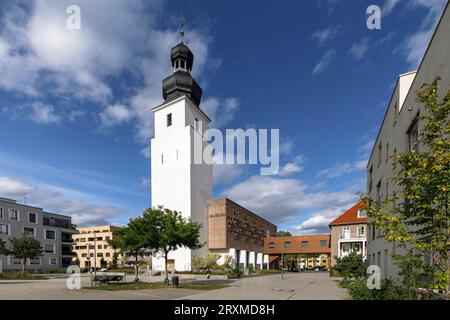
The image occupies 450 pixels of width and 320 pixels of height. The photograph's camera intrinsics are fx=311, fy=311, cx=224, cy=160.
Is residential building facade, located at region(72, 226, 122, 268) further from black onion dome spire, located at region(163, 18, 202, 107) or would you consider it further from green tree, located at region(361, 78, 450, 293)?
green tree, located at region(361, 78, 450, 293)

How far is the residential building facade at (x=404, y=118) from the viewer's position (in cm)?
1166

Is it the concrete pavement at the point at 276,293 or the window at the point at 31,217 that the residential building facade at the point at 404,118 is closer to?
the concrete pavement at the point at 276,293

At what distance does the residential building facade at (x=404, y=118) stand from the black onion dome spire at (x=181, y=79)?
3878cm

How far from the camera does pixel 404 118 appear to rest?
17828mm

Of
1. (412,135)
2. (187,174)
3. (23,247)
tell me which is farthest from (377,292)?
(23,247)

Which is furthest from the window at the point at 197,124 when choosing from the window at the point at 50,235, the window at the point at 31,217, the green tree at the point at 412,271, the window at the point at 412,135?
the green tree at the point at 412,271

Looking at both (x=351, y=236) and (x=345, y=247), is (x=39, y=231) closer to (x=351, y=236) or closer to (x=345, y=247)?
(x=345, y=247)

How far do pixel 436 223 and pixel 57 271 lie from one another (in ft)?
210

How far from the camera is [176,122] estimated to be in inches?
2264

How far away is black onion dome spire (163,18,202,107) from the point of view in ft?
194

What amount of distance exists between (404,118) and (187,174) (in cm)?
3998

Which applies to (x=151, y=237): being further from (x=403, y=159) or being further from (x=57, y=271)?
(x=57, y=271)
